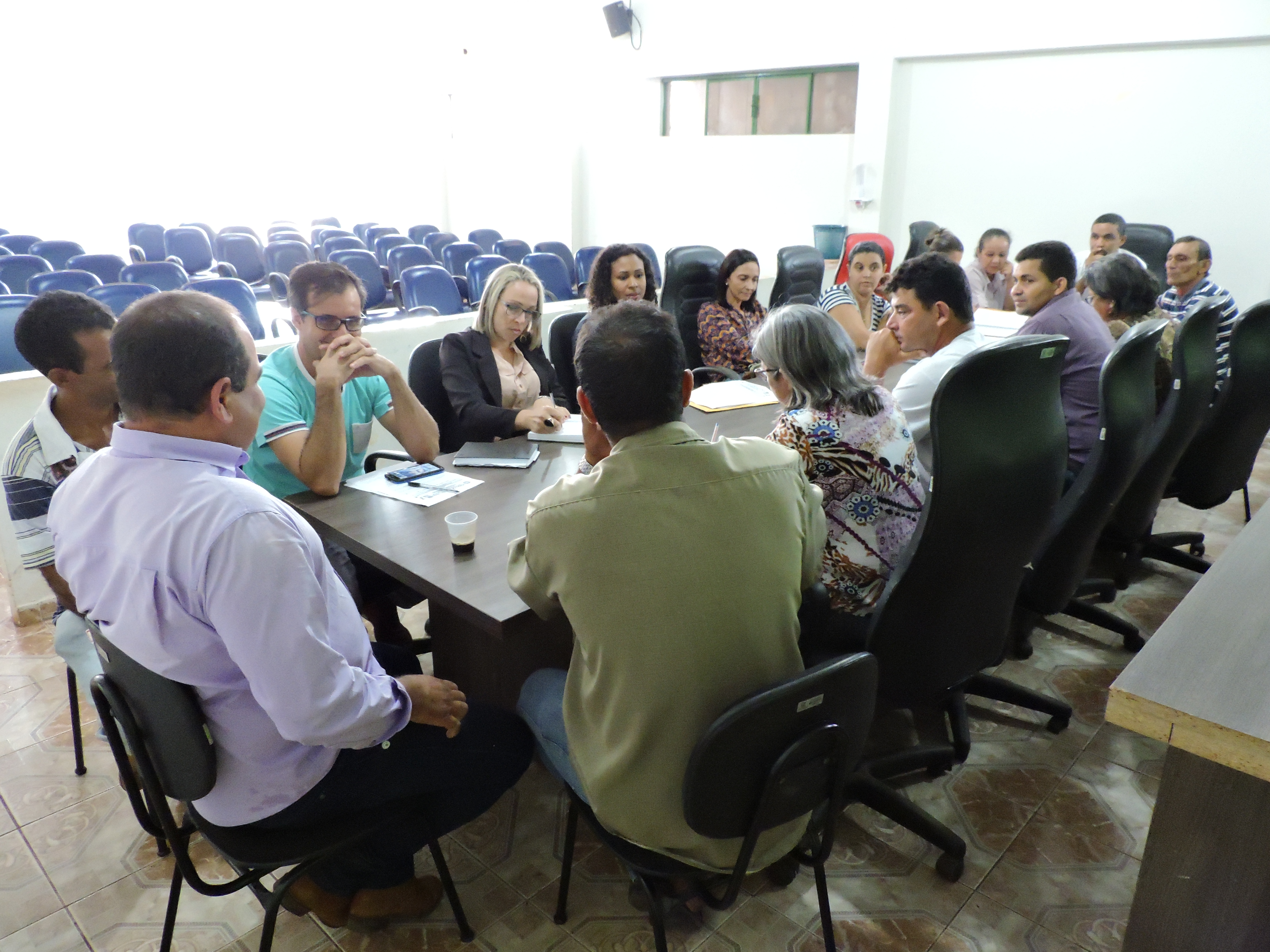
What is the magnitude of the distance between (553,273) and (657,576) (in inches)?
242

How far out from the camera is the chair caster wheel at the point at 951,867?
1.79 metres

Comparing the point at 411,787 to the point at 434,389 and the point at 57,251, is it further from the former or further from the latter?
the point at 57,251

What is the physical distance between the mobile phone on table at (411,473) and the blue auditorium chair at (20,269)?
16.6ft

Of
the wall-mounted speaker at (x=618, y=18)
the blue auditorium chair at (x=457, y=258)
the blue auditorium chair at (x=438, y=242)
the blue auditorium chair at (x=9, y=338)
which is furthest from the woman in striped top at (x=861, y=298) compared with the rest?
the wall-mounted speaker at (x=618, y=18)

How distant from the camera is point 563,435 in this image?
249 centimetres

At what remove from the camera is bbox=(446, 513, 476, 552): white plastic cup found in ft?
5.44

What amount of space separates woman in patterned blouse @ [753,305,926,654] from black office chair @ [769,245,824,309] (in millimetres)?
2971

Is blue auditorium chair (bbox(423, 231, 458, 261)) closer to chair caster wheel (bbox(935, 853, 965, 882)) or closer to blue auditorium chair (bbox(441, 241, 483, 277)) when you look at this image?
blue auditorium chair (bbox(441, 241, 483, 277))

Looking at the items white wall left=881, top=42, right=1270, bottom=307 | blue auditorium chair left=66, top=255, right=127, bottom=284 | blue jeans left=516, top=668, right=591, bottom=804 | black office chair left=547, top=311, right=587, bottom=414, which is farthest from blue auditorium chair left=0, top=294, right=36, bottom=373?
white wall left=881, top=42, right=1270, bottom=307

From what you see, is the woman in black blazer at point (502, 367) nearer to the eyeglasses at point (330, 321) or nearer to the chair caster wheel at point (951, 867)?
the eyeglasses at point (330, 321)

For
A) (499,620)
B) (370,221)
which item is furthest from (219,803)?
(370,221)

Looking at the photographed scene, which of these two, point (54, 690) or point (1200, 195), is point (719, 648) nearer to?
point (54, 690)

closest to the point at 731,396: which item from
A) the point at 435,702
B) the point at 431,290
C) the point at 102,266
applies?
the point at 435,702

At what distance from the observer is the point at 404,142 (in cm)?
1174
